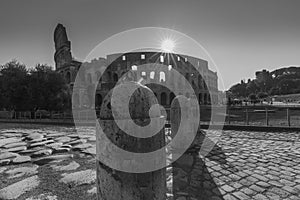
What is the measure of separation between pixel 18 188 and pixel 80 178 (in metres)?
0.82

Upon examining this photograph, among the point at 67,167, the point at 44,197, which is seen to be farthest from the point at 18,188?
the point at 67,167

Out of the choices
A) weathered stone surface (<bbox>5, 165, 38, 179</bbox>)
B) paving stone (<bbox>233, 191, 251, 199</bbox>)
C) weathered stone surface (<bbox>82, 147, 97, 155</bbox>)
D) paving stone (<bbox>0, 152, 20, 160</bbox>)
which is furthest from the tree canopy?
paving stone (<bbox>233, 191, 251, 199</bbox>)

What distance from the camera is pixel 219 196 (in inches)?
102

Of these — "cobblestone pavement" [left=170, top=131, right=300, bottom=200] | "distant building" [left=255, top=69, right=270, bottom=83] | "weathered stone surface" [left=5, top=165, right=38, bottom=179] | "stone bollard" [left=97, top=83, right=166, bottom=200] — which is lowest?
"cobblestone pavement" [left=170, top=131, right=300, bottom=200]

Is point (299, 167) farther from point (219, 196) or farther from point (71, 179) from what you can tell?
point (71, 179)

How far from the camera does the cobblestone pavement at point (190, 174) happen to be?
2648mm

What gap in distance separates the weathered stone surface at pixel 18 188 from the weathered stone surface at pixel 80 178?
40cm

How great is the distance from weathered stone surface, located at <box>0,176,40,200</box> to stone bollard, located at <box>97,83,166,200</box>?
5.82 ft

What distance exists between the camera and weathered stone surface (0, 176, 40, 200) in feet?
8.56

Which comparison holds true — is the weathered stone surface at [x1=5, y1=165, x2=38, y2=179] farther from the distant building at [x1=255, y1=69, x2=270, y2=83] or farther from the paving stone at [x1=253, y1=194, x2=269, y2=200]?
the distant building at [x1=255, y1=69, x2=270, y2=83]

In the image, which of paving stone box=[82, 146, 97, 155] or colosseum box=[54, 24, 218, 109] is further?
colosseum box=[54, 24, 218, 109]

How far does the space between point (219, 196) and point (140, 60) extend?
3577cm

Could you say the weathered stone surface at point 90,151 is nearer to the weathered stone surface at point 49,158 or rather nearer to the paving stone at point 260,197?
the weathered stone surface at point 49,158

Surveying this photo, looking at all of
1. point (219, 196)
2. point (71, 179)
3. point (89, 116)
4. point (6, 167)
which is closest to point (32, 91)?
point (89, 116)
